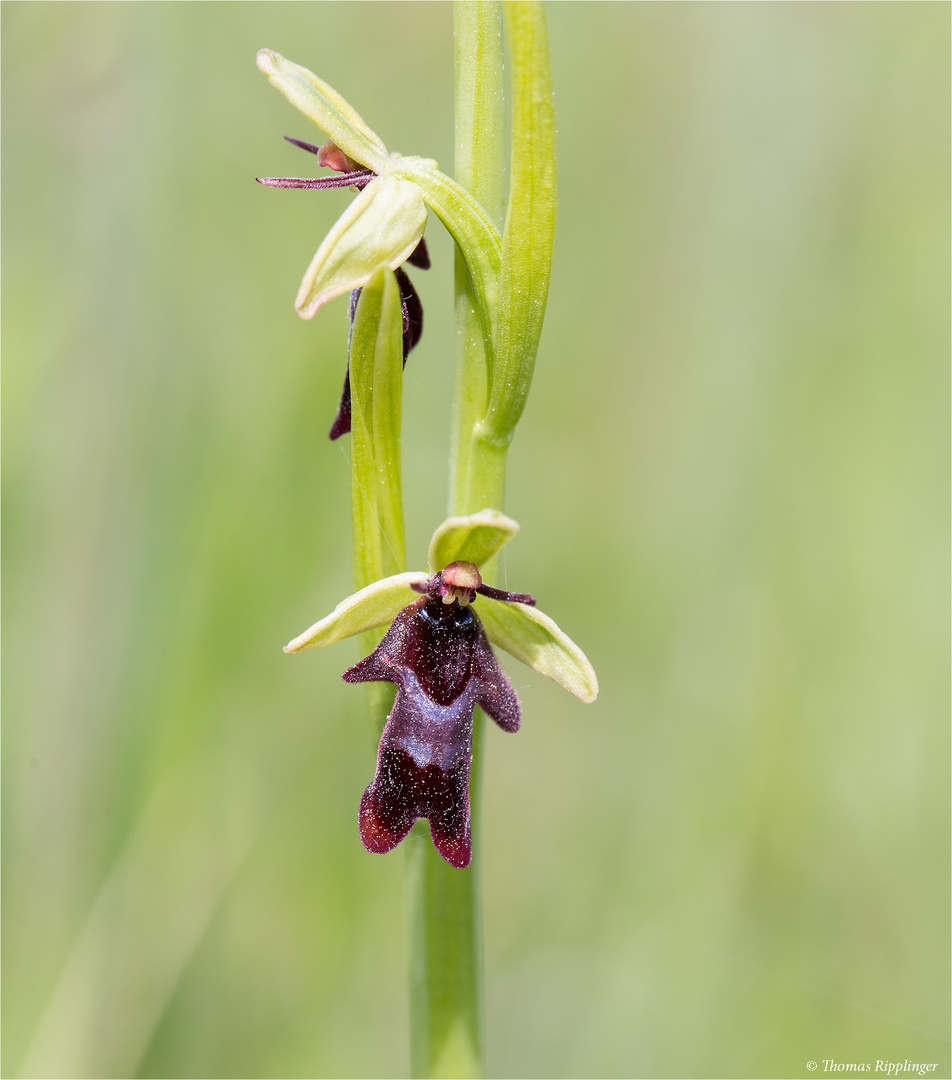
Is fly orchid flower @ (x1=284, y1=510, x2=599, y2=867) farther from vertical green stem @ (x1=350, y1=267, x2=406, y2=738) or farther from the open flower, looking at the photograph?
the open flower

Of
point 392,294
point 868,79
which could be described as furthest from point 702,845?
point 868,79

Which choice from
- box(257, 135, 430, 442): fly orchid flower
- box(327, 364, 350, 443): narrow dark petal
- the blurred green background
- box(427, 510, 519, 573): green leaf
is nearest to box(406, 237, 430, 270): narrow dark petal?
box(257, 135, 430, 442): fly orchid flower

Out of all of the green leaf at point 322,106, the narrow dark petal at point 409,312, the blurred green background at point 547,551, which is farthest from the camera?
the blurred green background at point 547,551

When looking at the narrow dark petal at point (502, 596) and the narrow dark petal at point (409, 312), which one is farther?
the narrow dark petal at point (409, 312)

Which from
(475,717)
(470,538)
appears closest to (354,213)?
(470,538)

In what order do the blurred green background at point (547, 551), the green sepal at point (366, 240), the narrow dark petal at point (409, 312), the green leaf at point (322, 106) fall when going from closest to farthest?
1. the green sepal at point (366, 240)
2. the green leaf at point (322, 106)
3. the narrow dark petal at point (409, 312)
4. the blurred green background at point (547, 551)

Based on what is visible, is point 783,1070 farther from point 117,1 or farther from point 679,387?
point 117,1

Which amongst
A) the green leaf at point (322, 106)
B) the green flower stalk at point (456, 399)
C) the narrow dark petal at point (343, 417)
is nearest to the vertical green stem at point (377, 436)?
the green flower stalk at point (456, 399)

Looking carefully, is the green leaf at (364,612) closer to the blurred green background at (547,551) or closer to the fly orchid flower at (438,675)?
the fly orchid flower at (438,675)
